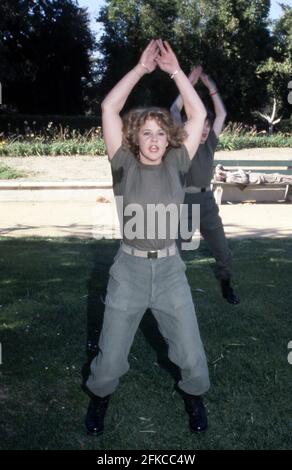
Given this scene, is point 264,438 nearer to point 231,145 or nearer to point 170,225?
point 170,225

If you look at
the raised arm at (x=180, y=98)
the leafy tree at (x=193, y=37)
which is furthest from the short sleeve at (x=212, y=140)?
the leafy tree at (x=193, y=37)

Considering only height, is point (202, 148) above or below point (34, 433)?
above

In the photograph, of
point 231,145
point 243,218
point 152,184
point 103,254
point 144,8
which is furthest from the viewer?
point 144,8

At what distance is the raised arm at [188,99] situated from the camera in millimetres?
3146

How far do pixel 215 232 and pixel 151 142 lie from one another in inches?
104

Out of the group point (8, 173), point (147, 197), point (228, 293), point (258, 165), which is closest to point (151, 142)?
point (147, 197)

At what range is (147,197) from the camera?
3.00 m

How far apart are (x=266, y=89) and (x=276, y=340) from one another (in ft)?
102

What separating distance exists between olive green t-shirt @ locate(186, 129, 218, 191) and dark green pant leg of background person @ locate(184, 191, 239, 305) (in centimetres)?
13

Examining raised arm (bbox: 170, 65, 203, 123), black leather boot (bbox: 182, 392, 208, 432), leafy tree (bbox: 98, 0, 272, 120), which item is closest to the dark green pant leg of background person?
raised arm (bbox: 170, 65, 203, 123)

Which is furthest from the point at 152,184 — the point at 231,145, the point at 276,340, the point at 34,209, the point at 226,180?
the point at 231,145

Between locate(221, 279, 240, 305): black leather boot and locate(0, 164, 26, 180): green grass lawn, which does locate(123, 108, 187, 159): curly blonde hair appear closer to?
locate(221, 279, 240, 305): black leather boot

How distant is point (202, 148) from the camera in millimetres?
5398

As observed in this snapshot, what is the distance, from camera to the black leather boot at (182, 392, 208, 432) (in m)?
3.16
